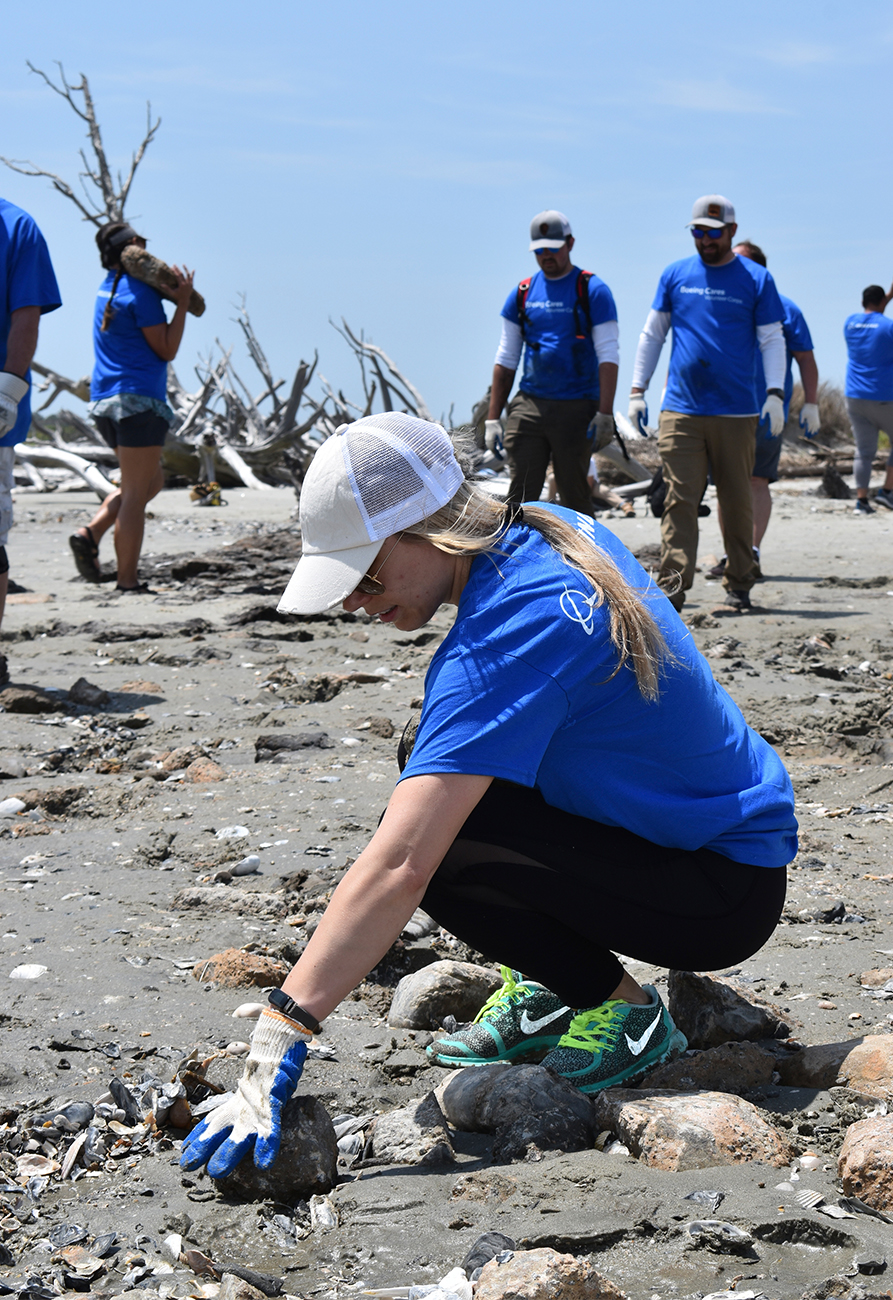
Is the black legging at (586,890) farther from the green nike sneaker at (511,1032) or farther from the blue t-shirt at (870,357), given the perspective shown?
the blue t-shirt at (870,357)

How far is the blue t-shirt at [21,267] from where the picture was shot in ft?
16.3

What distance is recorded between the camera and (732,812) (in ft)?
7.47

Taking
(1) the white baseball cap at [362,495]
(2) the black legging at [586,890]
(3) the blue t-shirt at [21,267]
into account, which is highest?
(3) the blue t-shirt at [21,267]

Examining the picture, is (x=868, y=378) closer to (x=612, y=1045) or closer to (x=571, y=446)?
(x=571, y=446)

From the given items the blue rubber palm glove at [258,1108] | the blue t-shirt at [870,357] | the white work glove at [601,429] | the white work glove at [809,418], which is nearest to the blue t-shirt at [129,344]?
the white work glove at [601,429]

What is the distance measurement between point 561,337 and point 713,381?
0.95 metres

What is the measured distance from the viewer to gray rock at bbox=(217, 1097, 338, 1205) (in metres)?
2.05

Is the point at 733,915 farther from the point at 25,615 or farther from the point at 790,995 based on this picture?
the point at 25,615

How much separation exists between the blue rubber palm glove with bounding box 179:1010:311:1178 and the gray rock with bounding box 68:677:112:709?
11.7ft

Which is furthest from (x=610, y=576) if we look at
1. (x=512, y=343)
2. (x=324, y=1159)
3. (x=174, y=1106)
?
(x=512, y=343)

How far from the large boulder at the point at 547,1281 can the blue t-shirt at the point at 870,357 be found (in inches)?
430

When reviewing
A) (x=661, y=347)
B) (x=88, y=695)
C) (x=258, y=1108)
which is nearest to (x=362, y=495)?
(x=258, y=1108)

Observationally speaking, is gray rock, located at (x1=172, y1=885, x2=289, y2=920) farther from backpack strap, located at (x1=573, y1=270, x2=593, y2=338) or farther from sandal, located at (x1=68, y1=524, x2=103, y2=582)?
sandal, located at (x1=68, y1=524, x2=103, y2=582)

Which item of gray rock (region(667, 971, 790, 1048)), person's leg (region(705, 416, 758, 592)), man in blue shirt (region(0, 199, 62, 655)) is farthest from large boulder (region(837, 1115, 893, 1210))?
person's leg (region(705, 416, 758, 592))
